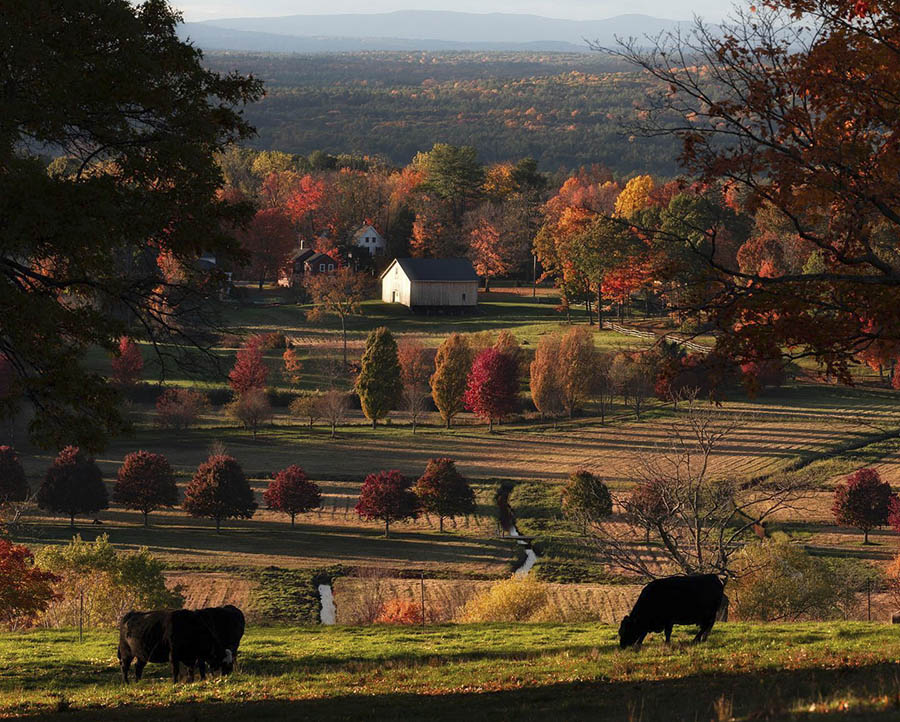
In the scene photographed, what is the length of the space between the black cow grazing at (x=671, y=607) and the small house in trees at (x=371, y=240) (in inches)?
4467

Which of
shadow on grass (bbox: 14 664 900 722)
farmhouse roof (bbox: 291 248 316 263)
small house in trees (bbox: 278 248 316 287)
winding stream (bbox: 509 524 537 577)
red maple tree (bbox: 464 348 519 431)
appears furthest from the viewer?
farmhouse roof (bbox: 291 248 316 263)

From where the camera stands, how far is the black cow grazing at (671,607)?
52.9ft

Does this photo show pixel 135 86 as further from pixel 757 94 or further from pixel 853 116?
pixel 853 116

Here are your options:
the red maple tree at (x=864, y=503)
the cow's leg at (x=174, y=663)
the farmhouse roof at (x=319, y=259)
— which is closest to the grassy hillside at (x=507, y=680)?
the cow's leg at (x=174, y=663)

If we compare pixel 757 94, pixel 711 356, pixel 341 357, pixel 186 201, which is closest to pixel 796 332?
pixel 711 356

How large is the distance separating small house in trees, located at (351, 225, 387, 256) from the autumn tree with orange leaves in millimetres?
113457

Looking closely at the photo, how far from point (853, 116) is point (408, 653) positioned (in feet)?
34.1

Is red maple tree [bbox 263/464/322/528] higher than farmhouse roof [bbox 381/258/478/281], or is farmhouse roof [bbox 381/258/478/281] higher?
farmhouse roof [bbox 381/258/478/281]

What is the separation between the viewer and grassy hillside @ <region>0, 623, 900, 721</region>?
1173 centimetres

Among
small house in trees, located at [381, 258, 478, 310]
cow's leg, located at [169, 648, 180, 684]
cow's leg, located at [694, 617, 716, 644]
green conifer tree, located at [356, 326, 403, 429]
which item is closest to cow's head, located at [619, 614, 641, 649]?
→ cow's leg, located at [694, 617, 716, 644]

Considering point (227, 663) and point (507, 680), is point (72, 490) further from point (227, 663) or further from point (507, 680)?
point (507, 680)

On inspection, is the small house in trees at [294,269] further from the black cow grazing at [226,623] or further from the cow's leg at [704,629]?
the cow's leg at [704,629]

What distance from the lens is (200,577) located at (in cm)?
4134

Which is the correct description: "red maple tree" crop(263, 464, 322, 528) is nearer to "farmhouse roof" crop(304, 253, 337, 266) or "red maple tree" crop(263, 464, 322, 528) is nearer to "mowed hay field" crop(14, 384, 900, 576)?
"mowed hay field" crop(14, 384, 900, 576)
